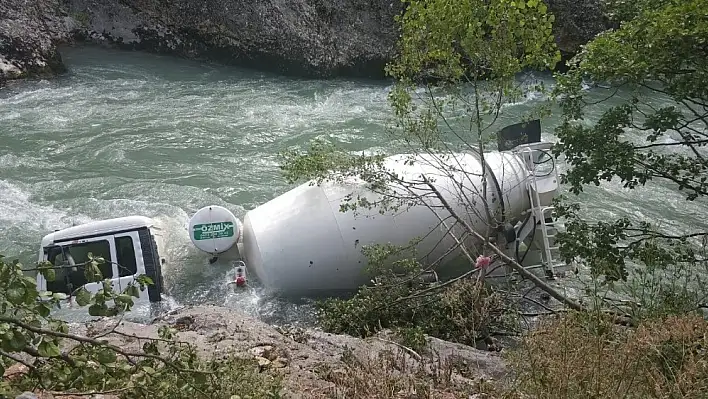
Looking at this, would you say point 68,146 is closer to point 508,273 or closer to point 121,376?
point 508,273

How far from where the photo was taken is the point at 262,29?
19.7 m

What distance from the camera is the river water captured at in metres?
10.6

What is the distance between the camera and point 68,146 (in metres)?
13.4

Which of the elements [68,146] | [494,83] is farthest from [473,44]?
[68,146]

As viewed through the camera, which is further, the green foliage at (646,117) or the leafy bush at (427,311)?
the leafy bush at (427,311)

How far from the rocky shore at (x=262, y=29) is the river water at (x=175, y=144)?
0.78 meters

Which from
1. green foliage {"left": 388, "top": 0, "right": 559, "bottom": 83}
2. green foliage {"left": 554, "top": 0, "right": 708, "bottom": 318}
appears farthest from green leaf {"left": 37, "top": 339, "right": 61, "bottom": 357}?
green foliage {"left": 388, "top": 0, "right": 559, "bottom": 83}

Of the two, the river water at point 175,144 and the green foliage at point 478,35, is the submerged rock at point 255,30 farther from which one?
the green foliage at point 478,35

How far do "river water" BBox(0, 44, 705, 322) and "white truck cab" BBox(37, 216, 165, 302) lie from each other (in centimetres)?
72

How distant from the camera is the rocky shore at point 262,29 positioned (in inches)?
762

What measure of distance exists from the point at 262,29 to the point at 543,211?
517 inches

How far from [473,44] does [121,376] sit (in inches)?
214

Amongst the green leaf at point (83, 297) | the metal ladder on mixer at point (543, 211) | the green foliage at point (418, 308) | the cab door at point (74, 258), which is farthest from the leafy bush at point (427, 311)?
the green leaf at point (83, 297)

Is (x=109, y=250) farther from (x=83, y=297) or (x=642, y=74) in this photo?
(x=642, y=74)
